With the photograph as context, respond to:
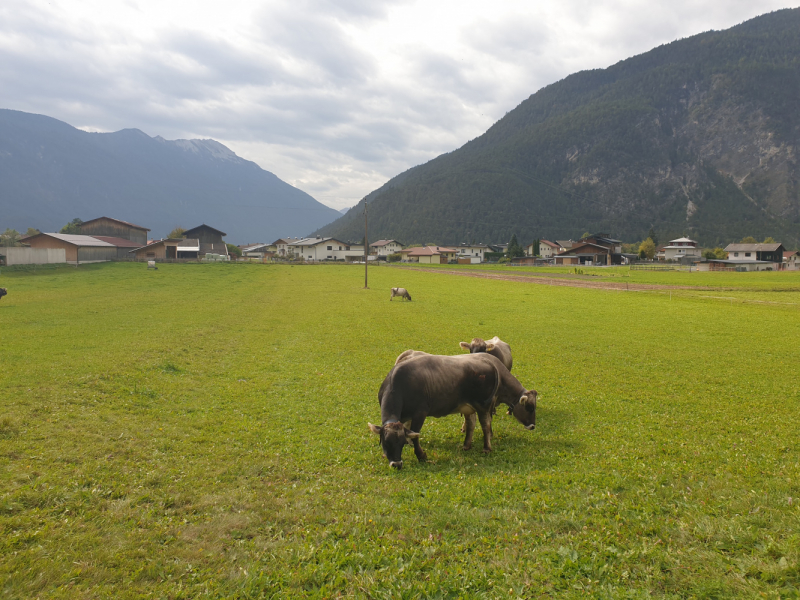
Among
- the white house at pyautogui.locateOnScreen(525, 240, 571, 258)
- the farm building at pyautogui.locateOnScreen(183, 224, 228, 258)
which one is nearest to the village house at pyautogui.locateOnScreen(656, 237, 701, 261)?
the white house at pyautogui.locateOnScreen(525, 240, 571, 258)

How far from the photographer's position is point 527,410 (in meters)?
9.78

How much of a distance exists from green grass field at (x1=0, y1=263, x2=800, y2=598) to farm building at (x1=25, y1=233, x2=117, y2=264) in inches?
2554

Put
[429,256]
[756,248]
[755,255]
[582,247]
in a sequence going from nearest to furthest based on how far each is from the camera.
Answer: [756,248] < [755,255] < [582,247] < [429,256]

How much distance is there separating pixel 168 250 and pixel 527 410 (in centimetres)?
10123

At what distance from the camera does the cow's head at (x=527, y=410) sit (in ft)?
31.7

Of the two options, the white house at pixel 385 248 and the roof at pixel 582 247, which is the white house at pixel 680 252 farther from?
the white house at pixel 385 248

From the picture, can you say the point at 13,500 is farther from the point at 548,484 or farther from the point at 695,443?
the point at 695,443

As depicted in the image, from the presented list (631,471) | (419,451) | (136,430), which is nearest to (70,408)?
(136,430)

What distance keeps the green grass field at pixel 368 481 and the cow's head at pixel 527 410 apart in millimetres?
397

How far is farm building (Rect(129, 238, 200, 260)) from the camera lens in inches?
3408

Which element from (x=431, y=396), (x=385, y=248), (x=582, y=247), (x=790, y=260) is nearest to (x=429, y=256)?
(x=385, y=248)

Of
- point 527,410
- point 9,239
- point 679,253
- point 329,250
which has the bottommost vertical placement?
point 527,410

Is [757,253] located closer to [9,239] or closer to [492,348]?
[492,348]

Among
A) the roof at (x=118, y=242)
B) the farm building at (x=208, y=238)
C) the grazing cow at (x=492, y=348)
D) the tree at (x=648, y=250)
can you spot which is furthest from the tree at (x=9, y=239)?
the tree at (x=648, y=250)
